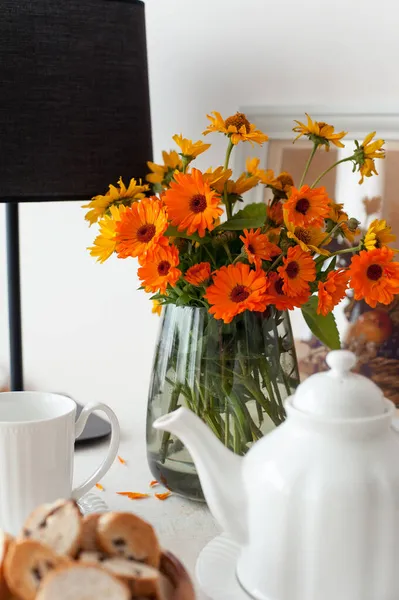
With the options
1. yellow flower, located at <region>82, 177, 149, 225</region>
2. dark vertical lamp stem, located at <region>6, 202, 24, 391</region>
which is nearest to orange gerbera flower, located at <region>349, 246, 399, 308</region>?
yellow flower, located at <region>82, 177, 149, 225</region>

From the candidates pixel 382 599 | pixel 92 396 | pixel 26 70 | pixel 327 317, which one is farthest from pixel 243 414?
pixel 92 396

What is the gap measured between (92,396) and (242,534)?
696 mm

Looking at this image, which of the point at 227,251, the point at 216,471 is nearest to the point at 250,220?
the point at 227,251

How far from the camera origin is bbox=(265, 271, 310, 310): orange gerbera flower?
73cm

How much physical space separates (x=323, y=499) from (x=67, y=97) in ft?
1.80

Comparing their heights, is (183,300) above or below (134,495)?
above

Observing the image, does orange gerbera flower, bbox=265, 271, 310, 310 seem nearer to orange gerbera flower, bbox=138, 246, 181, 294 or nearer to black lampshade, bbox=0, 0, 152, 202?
orange gerbera flower, bbox=138, 246, 181, 294

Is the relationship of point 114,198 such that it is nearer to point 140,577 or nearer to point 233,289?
point 233,289

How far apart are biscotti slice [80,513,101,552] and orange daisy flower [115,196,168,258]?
0.82 feet

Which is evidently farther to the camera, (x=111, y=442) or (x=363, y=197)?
(x=363, y=197)

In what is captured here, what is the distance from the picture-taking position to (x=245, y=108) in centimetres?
108

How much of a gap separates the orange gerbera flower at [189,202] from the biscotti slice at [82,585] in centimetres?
33

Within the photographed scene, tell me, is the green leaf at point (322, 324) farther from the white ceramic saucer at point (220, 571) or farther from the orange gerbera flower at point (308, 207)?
the white ceramic saucer at point (220, 571)

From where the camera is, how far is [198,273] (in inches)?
28.8
